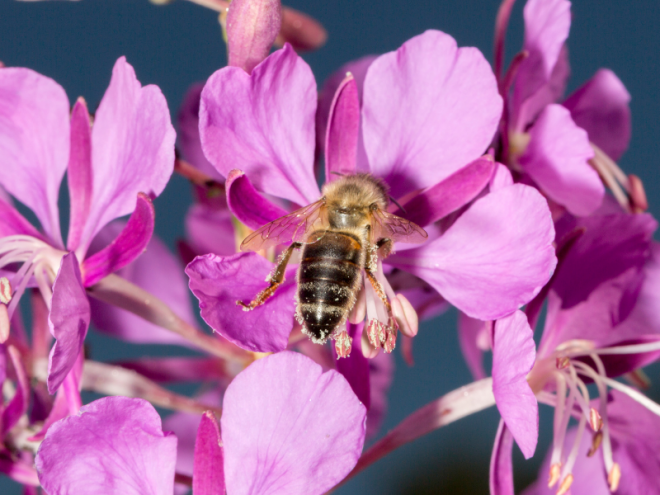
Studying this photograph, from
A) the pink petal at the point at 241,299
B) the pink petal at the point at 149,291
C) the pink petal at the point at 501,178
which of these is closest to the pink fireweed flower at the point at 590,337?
the pink petal at the point at 501,178

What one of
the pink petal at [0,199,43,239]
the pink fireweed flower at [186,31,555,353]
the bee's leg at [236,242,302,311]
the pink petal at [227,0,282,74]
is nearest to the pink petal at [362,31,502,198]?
the pink fireweed flower at [186,31,555,353]

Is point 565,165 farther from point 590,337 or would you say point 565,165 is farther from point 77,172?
point 77,172

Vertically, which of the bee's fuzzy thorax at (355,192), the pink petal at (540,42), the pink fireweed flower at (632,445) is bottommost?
the pink fireweed flower at (632,445)

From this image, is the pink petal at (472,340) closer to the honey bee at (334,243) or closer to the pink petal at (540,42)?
the pink petal at (540,42)

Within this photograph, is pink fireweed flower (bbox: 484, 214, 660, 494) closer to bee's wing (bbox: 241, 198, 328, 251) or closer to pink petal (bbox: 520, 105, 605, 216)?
pink petal (bbox: 520, 105, 605, 216)

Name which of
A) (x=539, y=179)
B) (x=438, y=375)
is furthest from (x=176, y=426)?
(x=438, y=375)

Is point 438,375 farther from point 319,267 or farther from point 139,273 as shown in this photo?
point 319,267

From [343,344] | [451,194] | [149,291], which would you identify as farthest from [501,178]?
[149,291]
